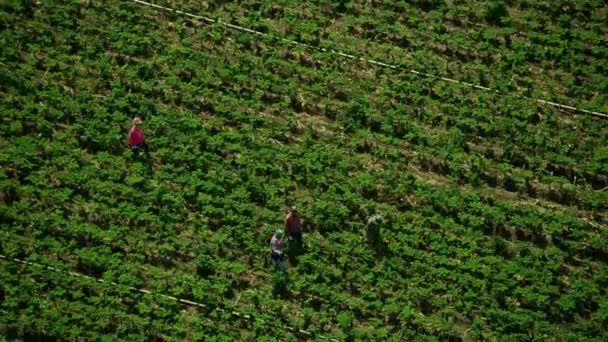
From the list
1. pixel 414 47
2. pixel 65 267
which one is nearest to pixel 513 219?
pixel 414 47

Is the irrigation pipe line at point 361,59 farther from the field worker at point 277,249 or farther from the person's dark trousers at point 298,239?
the field worker at point 277,249

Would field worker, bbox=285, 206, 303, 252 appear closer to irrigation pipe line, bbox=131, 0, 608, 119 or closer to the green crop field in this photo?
the green crop field

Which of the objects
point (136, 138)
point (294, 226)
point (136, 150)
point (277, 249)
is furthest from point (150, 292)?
point (136, 138)

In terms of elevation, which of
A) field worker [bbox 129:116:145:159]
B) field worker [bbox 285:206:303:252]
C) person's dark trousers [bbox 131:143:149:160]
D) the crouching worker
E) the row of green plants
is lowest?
the crouching worker

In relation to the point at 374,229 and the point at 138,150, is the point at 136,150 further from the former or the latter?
the point at 374,229

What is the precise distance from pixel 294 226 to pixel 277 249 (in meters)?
0.73

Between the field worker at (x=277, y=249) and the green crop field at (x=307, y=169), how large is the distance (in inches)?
14.4

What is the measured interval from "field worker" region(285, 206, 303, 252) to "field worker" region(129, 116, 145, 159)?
4219mm

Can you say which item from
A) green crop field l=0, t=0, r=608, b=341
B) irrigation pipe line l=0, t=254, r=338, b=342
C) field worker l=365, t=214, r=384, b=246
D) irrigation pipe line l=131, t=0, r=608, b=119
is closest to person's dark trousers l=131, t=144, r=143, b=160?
green crop field l=0, t=0, r=608, b=341

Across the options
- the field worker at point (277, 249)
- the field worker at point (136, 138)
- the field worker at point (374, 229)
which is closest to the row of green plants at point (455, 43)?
the field worker at point (136, 138)

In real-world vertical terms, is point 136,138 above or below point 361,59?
below

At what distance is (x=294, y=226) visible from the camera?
23.8 m

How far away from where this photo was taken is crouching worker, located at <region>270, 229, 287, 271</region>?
23469 mm

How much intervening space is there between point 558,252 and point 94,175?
1157 cm
